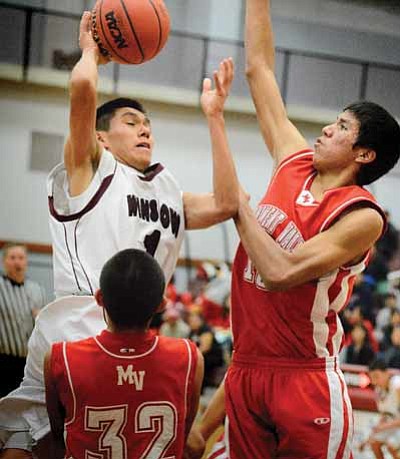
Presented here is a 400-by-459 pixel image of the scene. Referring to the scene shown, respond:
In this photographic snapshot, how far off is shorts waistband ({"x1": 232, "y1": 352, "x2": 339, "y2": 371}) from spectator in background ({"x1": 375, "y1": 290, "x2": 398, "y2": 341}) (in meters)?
4.76

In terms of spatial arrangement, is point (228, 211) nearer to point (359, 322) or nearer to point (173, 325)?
point (173, 325)

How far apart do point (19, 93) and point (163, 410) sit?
581cm

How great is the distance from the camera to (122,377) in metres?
2.55

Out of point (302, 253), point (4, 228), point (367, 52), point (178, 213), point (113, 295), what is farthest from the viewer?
point (367, 52)

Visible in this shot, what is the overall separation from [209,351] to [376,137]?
13.8ft

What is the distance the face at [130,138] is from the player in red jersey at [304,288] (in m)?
0.47

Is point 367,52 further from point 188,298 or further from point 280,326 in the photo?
point 280,326

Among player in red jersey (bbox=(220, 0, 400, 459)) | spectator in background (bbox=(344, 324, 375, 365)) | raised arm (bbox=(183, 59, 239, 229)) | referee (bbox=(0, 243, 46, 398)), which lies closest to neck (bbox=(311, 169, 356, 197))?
player in red jersey (bbox=(220, 0, 400, 459))

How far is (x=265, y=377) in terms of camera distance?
282 centimetres

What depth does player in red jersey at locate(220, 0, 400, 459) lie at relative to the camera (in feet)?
8.93

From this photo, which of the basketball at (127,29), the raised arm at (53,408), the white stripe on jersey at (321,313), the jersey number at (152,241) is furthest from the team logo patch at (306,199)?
the raised arm at (53,408)

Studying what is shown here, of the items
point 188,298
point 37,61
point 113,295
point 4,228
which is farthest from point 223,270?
point 113,295

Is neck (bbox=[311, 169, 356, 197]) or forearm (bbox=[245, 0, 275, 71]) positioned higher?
forearm (bbox=[245, 0, 275, 71])

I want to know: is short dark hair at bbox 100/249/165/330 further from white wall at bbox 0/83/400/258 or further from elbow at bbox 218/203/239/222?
white wall at bbox 0/83/400/258
